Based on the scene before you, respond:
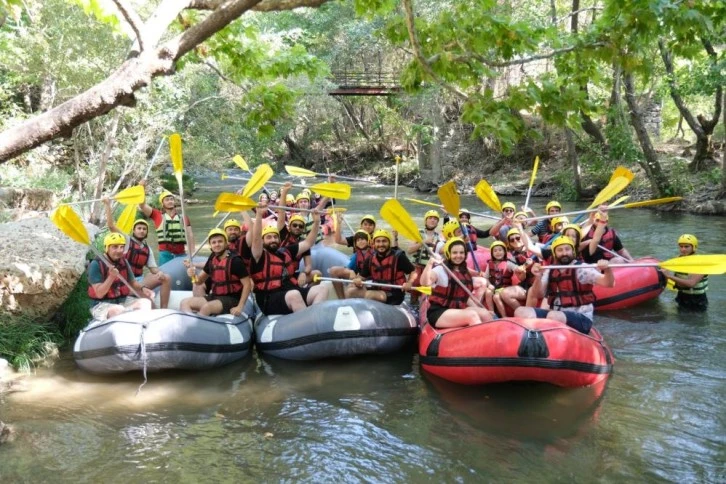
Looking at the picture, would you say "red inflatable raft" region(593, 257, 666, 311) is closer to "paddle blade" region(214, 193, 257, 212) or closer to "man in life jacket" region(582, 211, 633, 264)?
"man in life jacket" region(582, 211, 633, 264)

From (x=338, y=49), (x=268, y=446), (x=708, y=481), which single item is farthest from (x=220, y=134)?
(x=708, y=481)

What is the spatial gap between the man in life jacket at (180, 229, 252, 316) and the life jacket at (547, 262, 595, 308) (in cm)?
284

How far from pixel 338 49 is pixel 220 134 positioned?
8776 millimetres

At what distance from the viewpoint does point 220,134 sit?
17062 millimetres

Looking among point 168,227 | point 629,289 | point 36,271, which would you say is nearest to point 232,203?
point 36,271

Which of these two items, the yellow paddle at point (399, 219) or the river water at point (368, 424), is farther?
the yellow paddle at point (399, 219)

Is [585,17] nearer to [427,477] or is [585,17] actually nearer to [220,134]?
[220,134]

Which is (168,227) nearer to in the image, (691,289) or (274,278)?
(274,278)

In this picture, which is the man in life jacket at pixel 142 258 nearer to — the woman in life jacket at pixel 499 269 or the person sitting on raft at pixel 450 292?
the person sitting on raft at pixel 450 292

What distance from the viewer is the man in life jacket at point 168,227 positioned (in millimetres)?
7281

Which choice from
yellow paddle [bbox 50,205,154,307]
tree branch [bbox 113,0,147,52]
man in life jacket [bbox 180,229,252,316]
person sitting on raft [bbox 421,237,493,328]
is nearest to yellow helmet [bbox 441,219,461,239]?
person sitting on raft [bbox 421,237,493,328]

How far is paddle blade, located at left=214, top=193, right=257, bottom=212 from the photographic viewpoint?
5230mm

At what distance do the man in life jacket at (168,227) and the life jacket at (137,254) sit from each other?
47.3 inches

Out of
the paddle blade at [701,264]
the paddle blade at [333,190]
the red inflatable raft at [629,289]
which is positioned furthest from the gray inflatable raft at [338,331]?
the red inflatable raft at [629,289]
